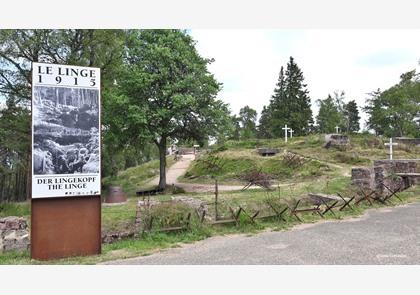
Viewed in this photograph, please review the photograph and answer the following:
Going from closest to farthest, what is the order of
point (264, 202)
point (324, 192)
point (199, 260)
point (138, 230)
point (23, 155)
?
1. point (199, 260)
2. point (138, 230)
3. point (264, 202)
4. point (324, 192)
5. point (23, 155)

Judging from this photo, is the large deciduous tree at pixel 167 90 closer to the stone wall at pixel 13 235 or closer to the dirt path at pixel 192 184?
the dirt path at pixel 192 184

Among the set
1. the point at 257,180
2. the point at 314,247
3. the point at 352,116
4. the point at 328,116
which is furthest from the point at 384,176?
the point at 352,116

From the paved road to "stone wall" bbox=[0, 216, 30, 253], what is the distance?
3.11 metres

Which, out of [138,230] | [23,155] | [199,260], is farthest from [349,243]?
[23,155]

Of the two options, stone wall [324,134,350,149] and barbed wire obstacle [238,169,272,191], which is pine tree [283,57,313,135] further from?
barbed wire obstacle [238,169,272,191]

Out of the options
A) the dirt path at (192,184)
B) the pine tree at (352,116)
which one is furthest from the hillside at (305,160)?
the pine tree at (352,116)

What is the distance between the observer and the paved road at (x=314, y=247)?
25.5ft

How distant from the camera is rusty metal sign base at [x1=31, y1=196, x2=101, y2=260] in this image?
8406mm

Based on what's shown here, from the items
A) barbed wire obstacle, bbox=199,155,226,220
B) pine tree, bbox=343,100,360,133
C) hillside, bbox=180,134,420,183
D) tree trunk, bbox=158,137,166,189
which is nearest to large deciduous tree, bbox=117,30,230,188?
tree trunk, bbox=158,137,166,189

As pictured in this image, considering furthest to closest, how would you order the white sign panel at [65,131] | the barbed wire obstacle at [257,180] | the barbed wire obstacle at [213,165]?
the barbed wire obstacle at [213,165] → the barbed wire obstacle at [257,180] → the white sign panel at [65,131]

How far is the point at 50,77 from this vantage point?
8.70 metres

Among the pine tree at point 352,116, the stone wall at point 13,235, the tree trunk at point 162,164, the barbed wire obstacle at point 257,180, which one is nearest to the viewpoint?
the stone wall at point 13,235

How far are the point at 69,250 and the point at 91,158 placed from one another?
202 centimetres

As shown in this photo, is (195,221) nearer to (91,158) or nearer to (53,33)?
(91,158)
